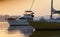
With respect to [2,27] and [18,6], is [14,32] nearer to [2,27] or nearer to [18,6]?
[2,27]

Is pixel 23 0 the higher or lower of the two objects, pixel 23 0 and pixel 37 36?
the higher

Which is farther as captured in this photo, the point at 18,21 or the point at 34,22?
the point at 18,21

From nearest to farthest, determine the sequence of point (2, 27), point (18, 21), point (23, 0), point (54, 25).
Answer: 1. point (54, 25)
2. point (18, 21)
3. point (2, 27)
4. point (23, 0)

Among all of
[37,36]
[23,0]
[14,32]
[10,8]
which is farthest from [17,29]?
[23,0]

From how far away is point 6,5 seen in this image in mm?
1179

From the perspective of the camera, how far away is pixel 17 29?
71cm

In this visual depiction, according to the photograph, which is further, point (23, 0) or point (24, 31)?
point (23, 0)

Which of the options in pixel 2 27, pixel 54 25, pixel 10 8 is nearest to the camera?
pixel 54 25

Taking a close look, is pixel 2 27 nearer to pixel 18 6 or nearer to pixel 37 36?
pixel 37 36

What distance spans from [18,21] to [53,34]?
18cm

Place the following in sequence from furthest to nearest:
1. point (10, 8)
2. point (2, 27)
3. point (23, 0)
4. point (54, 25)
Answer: point (23, 0)
point (10, 8)
point (2, 27)
point (54, 25)

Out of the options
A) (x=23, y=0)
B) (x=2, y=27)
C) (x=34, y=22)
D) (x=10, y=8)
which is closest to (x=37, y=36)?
(x=34, y=22)

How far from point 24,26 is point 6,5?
1.72ft

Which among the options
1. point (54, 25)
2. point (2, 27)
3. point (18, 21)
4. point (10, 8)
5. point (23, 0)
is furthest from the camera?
point (23, 0)
